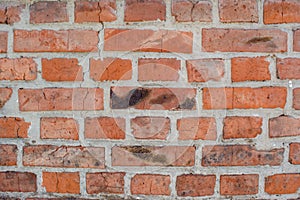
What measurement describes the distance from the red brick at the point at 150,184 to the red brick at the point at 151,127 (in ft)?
0.38

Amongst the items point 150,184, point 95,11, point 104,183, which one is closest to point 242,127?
point 150,184

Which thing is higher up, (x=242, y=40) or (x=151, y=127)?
(x=242, y=40)

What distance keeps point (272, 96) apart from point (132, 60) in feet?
1.32

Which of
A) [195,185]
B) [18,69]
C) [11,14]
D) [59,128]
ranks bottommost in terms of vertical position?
[195,185]

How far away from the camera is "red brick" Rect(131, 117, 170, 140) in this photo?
969 mm

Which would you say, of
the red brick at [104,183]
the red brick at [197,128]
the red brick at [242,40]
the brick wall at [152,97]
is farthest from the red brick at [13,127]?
the red brick at [242,40]

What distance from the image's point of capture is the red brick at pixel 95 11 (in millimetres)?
962

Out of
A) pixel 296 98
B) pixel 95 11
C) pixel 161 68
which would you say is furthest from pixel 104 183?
pixel 296 98

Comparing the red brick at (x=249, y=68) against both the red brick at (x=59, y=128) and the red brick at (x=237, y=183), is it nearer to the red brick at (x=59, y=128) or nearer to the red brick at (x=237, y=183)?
the red brick at (x=237, y=183)

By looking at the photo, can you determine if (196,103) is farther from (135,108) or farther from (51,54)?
(51,54)

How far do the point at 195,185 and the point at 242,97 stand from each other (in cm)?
28

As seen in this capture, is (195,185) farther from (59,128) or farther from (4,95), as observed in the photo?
(4,95)

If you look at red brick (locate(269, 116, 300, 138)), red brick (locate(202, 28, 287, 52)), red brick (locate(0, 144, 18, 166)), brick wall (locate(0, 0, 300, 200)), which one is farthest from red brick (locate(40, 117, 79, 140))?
red brick (locate(269, 116, 300, 138))

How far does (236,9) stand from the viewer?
953 millimetres
